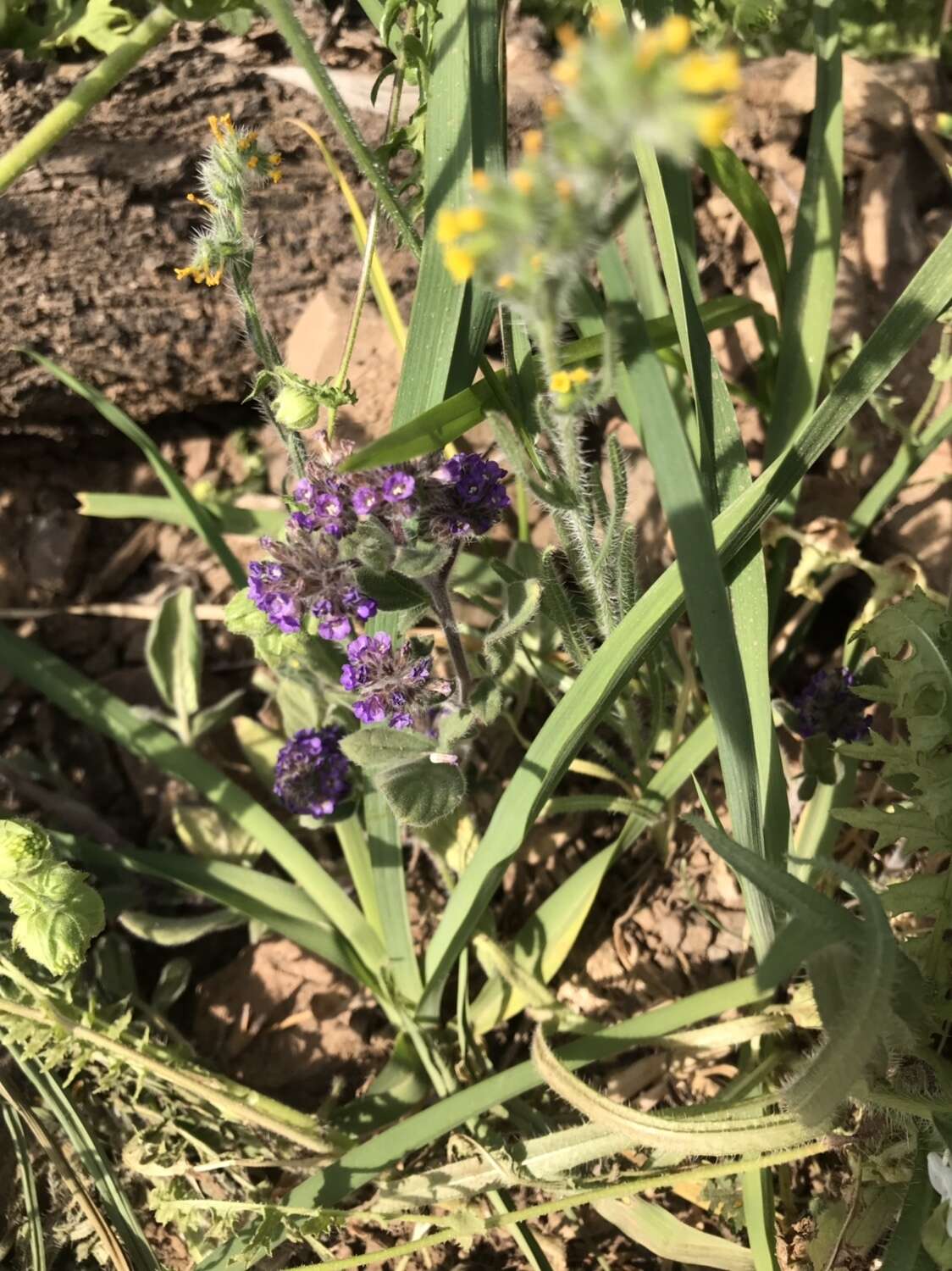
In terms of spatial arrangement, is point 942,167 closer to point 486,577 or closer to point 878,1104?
point 486,577

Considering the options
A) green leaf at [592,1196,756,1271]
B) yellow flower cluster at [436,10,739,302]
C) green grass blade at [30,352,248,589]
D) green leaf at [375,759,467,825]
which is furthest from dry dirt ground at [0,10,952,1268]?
yellow flower cluster at [436,10,739,302]

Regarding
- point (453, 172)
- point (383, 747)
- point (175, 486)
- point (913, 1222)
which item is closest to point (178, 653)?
point (175, 486)

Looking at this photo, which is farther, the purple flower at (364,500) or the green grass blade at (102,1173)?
the green grass blade at (102,1173)

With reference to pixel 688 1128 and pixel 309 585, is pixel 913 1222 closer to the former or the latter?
pixel 688 1128

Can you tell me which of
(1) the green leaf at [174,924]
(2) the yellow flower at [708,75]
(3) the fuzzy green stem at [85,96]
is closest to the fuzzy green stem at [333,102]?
(3) the fuzzy green stem at [85,96]

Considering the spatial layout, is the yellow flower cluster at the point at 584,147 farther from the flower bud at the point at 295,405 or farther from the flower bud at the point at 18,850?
the flower bud at the point at 18,850

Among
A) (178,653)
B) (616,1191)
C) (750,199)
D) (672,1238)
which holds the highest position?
(750,199)
